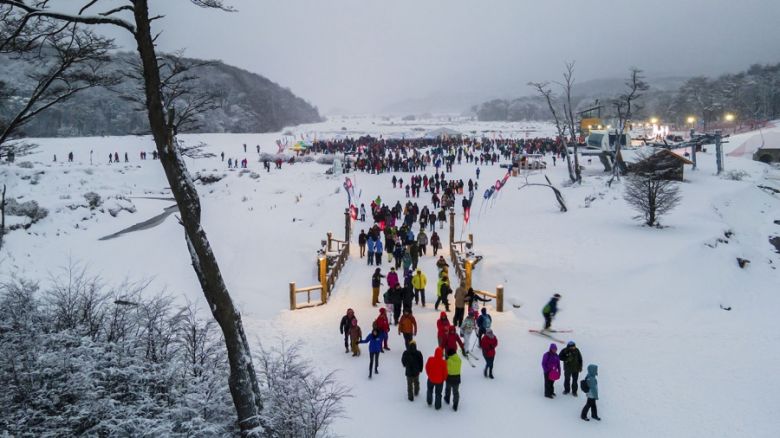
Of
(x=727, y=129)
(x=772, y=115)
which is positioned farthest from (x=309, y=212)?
(x=772, y=115)

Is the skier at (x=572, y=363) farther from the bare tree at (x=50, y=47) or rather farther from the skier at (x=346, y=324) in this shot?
the bare tree at (x=50, y=47)

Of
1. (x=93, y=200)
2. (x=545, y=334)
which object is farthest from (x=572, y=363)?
(x=93, y=200)

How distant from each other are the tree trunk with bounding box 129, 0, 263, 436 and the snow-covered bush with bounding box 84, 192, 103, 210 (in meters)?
28.2

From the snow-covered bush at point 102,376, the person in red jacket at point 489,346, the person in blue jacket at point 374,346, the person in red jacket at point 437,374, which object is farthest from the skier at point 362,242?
the snow-covered bush at point 102,376

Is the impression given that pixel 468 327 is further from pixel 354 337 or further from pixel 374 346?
pixel 354 337

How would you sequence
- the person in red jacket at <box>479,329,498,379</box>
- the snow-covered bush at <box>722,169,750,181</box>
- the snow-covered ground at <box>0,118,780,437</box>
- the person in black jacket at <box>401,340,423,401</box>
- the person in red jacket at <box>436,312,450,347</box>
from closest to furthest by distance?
the person in black jacket at <box>401,340,423,401</box>, the snow-covered ground at <box>0,118,780,437</box>, the person in red jacket at <box>479,329,498,379</box>, the person in red jacket at <box>436,312,450,347</box>, the snow-covered bush at <box>722,169,750,181</box>

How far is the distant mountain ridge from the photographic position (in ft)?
211

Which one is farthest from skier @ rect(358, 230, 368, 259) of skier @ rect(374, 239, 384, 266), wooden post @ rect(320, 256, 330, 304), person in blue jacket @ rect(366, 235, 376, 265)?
wooden post @ rect(320, 256, 330, 304)

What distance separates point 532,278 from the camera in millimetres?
17422

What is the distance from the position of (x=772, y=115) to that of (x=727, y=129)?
1977cm

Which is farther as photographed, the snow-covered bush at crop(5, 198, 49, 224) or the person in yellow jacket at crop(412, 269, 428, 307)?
the snow-covered bush at crop(5, 198, 49, 224)

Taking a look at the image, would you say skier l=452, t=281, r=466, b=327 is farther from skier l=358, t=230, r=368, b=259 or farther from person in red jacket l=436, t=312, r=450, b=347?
skier l=358, t=230, r=368, b=259

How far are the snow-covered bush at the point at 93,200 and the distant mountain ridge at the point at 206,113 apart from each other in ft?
44.6

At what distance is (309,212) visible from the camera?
28891mm
